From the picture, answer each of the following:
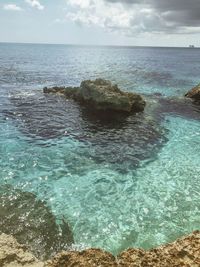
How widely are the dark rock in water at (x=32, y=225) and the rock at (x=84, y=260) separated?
138 inches

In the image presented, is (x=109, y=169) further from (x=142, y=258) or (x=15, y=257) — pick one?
(x=142, y=258)

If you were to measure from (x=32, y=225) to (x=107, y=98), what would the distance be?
17793 millimetres

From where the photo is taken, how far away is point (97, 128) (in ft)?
79.0

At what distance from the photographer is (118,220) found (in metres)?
12.6

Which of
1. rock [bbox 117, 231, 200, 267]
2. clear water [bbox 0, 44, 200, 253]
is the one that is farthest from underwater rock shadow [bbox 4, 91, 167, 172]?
rock [bbox 117, 231, 200, 267]

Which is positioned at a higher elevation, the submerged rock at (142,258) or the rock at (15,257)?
the submerged rock at (142,258)

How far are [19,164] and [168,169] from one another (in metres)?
8.53

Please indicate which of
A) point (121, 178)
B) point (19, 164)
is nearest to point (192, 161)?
point (121, 178)

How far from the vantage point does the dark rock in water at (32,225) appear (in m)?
10.8

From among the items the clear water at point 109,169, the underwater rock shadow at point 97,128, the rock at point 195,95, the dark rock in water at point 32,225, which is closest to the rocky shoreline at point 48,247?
the dark rock in water at point 32,225

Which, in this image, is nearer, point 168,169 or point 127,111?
point 168,169

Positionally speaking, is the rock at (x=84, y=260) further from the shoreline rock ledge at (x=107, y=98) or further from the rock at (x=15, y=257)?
the shoreline rock ledge at (x=107, y=98)

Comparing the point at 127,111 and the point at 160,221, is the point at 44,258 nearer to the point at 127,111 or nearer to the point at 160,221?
the point at 160,221

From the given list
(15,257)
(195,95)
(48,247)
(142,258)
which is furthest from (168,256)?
(195,95)
